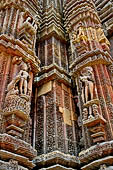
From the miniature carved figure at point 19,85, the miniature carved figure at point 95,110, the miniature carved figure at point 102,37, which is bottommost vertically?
the miniature carved figure at point 95,110

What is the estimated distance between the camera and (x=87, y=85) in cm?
649

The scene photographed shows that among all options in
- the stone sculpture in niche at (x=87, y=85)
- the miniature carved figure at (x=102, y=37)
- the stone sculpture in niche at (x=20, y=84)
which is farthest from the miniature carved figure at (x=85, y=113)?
the miniature carved figure at (x=102, y=37)

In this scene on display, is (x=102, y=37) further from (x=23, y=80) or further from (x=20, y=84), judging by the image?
(x=20, y=84)

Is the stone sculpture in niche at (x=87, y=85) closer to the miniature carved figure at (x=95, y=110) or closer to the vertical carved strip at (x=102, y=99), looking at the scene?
the vertical carved strip at (x=102, y=99)

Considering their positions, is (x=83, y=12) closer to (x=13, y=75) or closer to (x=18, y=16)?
(x=18, y=16)

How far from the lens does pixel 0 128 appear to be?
508 centimetres

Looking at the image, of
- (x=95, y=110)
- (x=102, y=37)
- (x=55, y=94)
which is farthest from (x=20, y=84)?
(x=102, y=37)

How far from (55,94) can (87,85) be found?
1.20 metres

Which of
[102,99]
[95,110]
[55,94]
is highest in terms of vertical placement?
[55,94]

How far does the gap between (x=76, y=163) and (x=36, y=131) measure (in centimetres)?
159

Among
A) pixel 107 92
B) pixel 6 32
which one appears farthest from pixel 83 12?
pixel 107 92

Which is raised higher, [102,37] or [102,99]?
[102,37]

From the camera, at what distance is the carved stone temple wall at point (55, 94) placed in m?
5.21

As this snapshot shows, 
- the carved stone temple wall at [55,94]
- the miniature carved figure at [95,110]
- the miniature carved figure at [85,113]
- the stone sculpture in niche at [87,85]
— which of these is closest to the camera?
the carved stone temple wall at [55,94]
